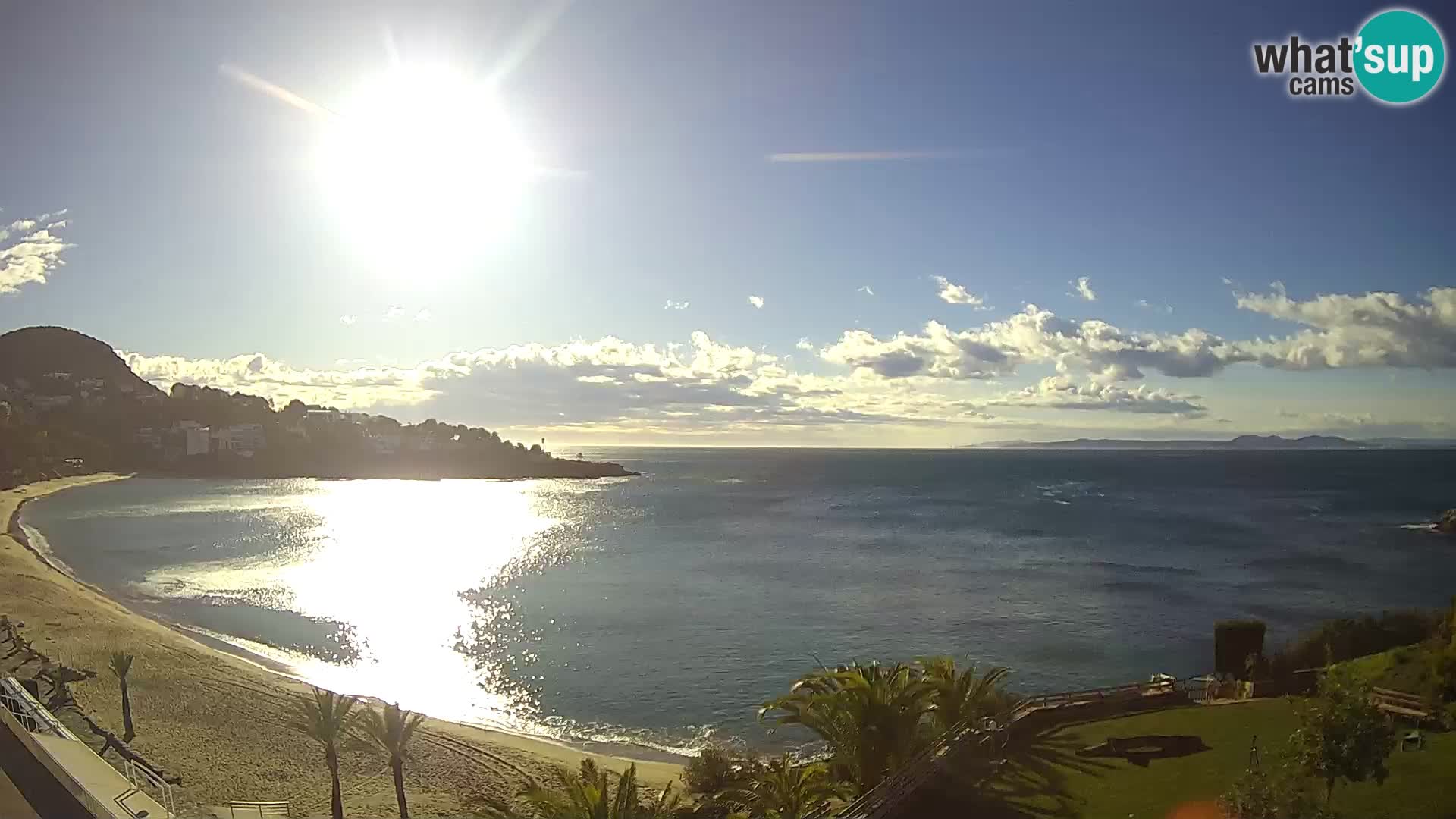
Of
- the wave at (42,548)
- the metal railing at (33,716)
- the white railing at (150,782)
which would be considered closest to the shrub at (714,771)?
the white railing at (150,782)

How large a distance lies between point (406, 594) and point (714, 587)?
2460cm

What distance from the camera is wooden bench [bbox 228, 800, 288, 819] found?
21281 millimetres

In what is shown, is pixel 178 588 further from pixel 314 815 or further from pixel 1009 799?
pixel 1009 799

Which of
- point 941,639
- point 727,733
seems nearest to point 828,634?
point 941,639

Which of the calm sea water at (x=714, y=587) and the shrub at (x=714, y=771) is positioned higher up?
the shrub at (x=714, y=771)

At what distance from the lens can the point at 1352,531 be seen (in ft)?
309

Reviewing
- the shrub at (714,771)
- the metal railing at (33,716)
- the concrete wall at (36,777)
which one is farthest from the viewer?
the shrub at (714,771)

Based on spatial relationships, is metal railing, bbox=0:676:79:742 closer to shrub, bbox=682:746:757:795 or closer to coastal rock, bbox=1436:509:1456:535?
shrub, bbox=682:746:757:795

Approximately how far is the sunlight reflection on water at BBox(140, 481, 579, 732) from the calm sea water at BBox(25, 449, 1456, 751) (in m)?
0.31

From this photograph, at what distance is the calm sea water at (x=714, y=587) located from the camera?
1665 inches

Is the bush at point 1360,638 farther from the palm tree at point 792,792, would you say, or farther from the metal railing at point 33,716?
the metal railing at point 33,716

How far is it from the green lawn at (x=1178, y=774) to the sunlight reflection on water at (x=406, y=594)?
2354cm

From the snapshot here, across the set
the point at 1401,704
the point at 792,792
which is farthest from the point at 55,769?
the point at 1401,704

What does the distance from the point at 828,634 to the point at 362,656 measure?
26207 mm
